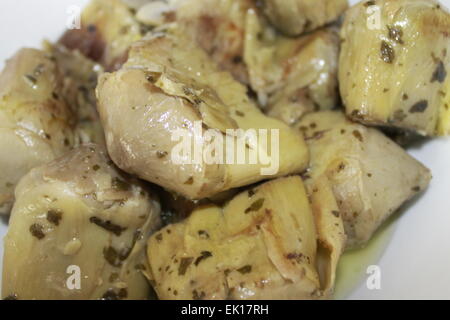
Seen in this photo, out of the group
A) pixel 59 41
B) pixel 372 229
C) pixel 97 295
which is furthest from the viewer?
pixel 59 41

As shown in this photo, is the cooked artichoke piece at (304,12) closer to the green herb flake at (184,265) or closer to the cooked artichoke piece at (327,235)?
the cooked artichoke piece at (327,235)

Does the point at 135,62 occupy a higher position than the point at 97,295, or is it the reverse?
the point at 135,62

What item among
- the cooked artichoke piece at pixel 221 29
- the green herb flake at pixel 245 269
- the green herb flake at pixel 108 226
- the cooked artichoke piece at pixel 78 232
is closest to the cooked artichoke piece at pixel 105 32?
the cooked artichoke piece at pixel 221 29

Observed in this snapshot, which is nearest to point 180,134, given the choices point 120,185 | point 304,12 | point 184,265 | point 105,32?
point 120,185

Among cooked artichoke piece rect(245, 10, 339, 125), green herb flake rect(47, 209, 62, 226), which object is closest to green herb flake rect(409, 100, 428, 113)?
cooked artichoke piece rect(245, 10, 339, 125)

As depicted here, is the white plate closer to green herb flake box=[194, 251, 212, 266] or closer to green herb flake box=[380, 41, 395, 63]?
green herb flake box=[380, 41, 395, 63]

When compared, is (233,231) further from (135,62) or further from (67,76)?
(67,76)

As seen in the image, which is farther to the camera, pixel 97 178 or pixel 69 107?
pixel 69 107

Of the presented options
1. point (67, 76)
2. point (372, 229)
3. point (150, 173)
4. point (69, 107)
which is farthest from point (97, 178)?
point (372, 229)
